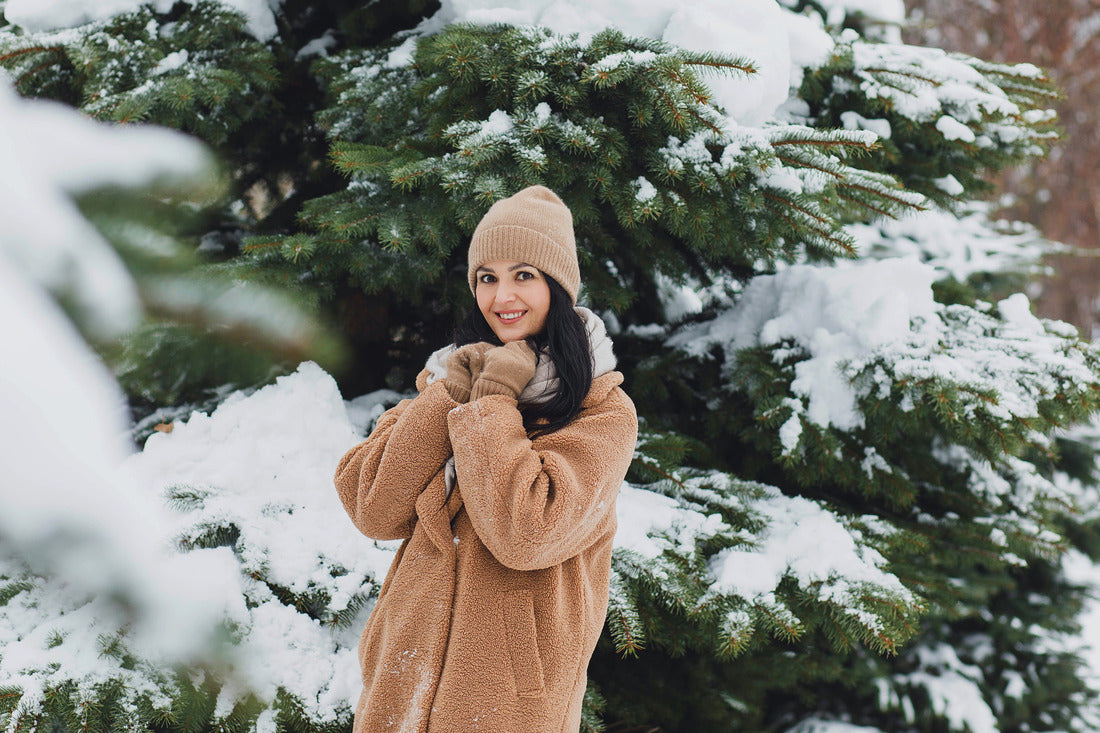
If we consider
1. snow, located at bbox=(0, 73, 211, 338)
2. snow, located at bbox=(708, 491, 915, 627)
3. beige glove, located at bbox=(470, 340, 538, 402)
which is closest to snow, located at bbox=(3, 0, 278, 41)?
beige glove, located at bbox=(470, 340, 538, 402)

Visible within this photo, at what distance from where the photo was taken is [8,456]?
51 cm

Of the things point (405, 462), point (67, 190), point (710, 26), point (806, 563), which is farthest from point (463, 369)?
point (710, 26)

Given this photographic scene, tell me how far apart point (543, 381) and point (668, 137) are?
1111mm

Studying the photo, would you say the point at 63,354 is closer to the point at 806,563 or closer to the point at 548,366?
the point at 548,366

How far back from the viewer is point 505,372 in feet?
4.60

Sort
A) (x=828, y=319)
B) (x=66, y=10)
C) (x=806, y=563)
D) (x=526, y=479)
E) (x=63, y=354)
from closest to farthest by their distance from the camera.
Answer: (x=63, y=354), (x=526, y=479), (x=806, y=563), (x=66, y=10), (x=828, y=319)

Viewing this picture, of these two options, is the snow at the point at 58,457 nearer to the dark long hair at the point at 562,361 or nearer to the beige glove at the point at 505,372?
the beige glove at the point at 505,372

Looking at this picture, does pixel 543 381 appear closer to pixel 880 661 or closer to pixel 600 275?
pixel 600 275

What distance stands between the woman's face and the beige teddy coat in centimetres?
20

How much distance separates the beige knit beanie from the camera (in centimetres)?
152

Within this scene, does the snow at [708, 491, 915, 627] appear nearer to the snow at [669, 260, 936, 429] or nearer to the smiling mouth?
the snow at [669, 260, 936, 429]

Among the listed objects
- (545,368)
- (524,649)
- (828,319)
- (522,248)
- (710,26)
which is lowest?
(828,319)

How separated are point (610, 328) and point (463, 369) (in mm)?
1857

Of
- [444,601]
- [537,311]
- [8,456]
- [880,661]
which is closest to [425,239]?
[537,311]
